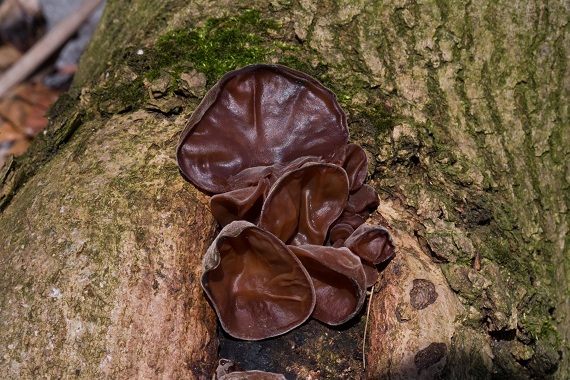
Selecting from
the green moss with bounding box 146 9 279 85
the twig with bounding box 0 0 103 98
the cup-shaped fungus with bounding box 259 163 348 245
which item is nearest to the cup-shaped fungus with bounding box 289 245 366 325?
the cup-shaped fungus with bounding box 259 163 348 245

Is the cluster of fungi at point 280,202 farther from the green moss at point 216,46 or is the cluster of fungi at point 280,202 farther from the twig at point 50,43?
the twig at point 50,43

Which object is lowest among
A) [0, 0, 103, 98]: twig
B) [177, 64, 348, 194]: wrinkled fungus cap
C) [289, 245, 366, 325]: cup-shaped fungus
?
[0, 0, 103, 98]: twig

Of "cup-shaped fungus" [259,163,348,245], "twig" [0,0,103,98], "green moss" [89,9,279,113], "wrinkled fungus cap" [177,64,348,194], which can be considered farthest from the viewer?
"twig" [0,0,103,98]

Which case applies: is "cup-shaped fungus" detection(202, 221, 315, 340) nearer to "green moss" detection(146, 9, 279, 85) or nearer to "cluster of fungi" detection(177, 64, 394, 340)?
"cluster of fungi" detection(177, 64, 394, 340)

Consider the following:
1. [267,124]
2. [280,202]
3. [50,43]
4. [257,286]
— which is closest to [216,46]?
[267,124]

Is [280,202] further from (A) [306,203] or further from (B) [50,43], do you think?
(B) [50,43]
